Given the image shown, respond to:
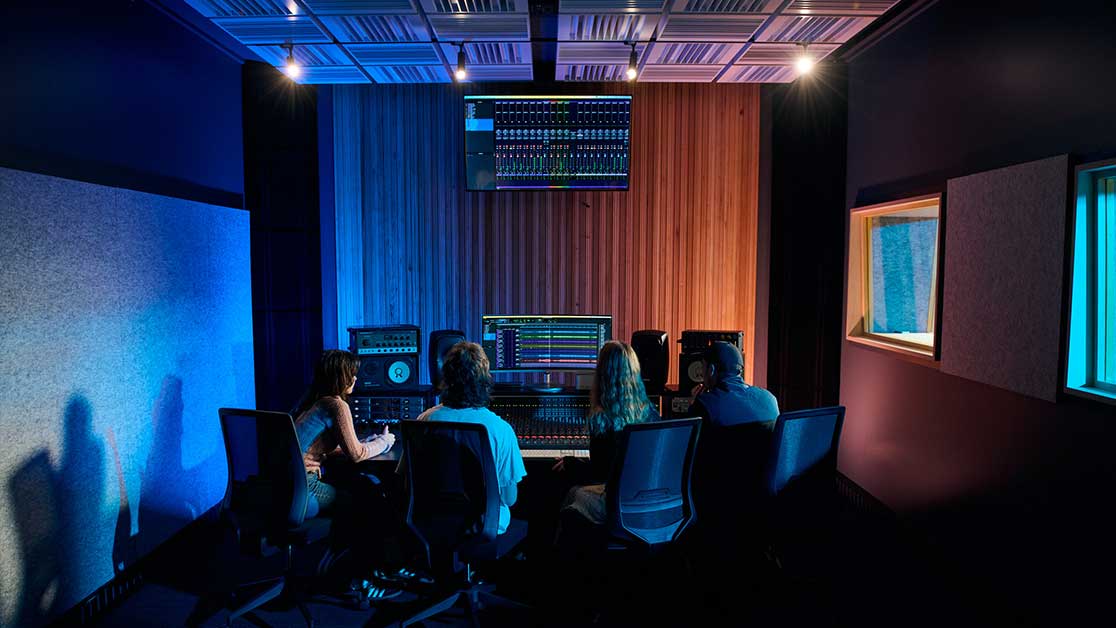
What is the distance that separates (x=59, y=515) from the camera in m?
2.62

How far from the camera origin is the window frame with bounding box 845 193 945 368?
3475mm

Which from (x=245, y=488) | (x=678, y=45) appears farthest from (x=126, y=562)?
(x=678, y=45)

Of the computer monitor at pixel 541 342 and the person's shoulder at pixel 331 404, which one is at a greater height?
the computer monitor at pixel 541 342

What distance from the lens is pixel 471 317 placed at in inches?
200

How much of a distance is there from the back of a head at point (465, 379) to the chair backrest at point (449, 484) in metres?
0.30

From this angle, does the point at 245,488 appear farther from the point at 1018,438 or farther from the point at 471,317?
the point at 1018,438

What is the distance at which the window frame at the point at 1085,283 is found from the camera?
240 cm

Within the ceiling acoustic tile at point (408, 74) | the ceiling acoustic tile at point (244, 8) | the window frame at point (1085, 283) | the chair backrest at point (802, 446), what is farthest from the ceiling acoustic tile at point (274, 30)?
the window frame at point (1085, 283)

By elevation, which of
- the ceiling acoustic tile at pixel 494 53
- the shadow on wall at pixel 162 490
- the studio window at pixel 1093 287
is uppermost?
the ceiling acoustic tile at pixel 494 53

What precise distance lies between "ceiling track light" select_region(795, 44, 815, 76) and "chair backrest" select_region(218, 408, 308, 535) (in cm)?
377

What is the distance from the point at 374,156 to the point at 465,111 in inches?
33.1

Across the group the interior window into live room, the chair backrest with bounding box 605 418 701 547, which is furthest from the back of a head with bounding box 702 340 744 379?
the interior window into live room

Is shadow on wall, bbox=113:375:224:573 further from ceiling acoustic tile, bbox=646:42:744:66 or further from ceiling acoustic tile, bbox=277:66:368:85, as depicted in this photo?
ceiling acoustic tile, bbox=646:42:744:66

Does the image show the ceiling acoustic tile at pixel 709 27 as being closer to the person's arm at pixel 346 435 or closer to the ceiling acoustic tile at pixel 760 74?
the ceiling acoustic tile at pixel 760 74
